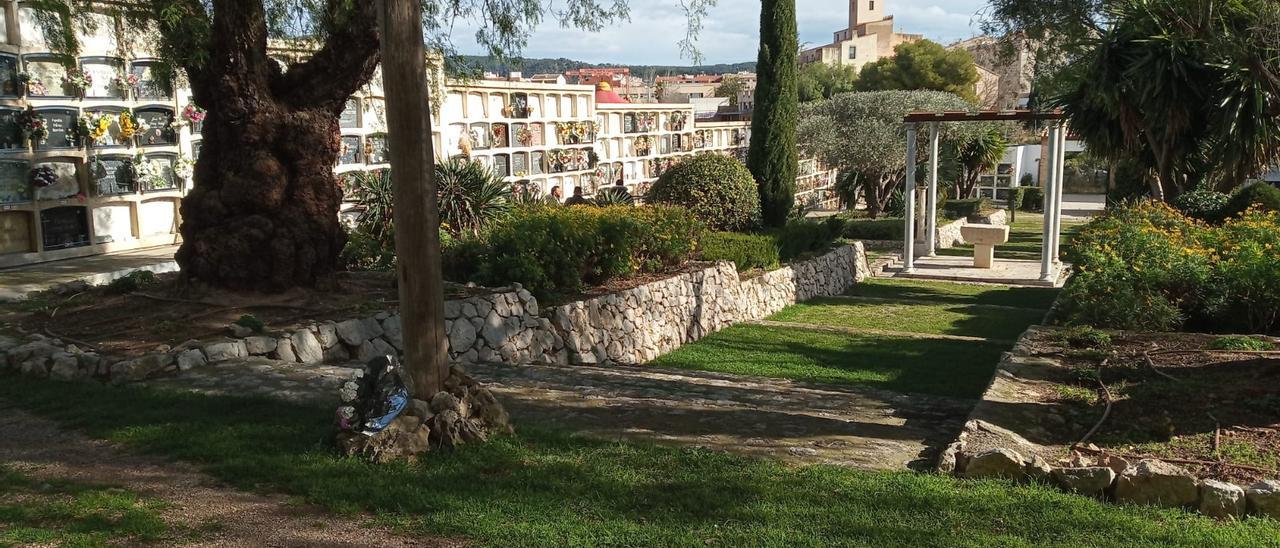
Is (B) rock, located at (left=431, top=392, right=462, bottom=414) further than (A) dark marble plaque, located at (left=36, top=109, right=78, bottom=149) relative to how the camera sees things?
No

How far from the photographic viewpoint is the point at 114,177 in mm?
11797

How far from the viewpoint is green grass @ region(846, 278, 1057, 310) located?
1541 cm

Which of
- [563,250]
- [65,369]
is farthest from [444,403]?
[563,250]

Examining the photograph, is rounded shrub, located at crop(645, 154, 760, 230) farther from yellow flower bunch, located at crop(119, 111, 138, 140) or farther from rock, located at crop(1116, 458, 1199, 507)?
rock, located at crop(1116, 458, 1199, 507)

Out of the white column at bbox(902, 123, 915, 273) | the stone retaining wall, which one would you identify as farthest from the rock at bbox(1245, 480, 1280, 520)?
the white column at bbox(902, 123, 915, 273)

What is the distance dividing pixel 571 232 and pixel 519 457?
613 centimetres

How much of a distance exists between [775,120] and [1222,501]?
14877 mm

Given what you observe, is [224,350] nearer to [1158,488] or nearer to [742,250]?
[1158,488]

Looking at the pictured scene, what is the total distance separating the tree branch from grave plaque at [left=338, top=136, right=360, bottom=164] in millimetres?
5748

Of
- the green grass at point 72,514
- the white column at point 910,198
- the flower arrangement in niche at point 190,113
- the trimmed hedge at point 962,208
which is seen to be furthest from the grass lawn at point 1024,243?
the green grass at point 72,514

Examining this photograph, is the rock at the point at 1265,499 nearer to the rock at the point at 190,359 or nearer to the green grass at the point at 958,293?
the rock at the point at 190,359

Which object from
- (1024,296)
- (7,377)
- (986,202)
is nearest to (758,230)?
(1024,296)

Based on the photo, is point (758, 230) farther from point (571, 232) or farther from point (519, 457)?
point (519, 457)

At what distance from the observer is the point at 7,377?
6.34 meters
